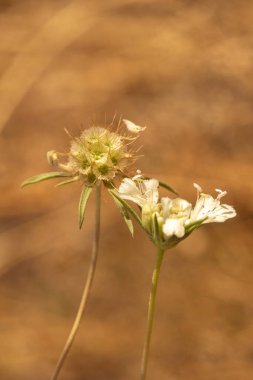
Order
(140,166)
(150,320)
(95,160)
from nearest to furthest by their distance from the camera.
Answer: (150,320)
(95,160)
(140,166)

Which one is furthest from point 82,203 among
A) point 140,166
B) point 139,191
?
point 140,166

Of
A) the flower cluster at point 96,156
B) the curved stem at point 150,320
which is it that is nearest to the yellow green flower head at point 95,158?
the flower cluster at point 96,156

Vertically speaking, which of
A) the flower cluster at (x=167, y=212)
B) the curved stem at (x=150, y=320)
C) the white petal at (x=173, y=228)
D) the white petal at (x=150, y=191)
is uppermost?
the white petal at (x=150, y=191)

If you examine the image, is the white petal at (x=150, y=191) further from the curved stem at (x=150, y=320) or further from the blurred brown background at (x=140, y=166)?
the blurred brown background at (x=140, y=166)

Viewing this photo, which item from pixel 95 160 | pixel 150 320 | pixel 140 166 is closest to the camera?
pixel 150 320

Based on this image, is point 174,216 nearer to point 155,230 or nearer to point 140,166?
point 155,230

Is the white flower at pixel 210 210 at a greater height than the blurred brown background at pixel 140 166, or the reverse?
the blurred brown background at pixel 140 166

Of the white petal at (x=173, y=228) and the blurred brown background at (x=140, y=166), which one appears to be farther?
the blurred brown background at (x=140, y=166)
